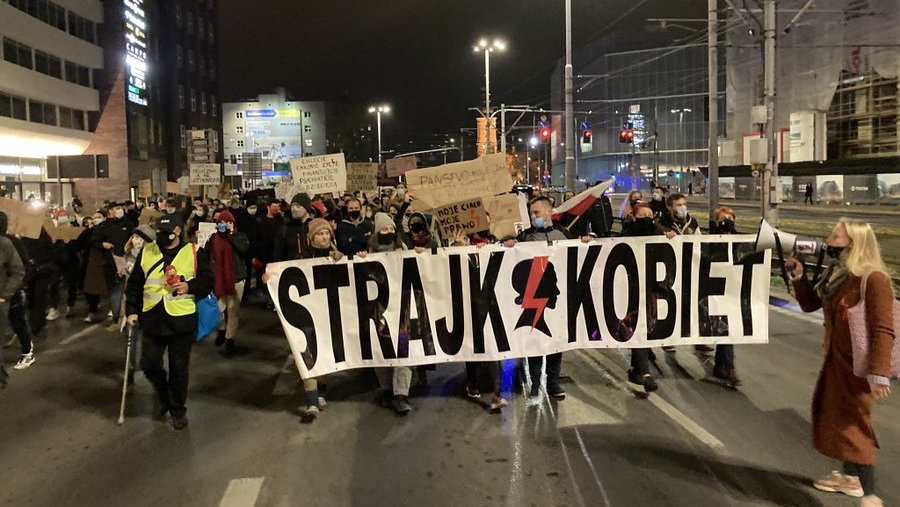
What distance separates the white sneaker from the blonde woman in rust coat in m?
8.44

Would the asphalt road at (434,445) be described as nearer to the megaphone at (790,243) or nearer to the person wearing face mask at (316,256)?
the person wearing face mask at (316,256)

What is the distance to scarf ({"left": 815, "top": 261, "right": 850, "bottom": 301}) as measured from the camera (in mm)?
4297

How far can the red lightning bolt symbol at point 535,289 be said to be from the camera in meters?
6.52

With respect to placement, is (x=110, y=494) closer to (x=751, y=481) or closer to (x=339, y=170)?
(x=751, y=481)

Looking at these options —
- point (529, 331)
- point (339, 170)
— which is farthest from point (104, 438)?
point (339, 170)

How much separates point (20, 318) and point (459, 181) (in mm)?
5495

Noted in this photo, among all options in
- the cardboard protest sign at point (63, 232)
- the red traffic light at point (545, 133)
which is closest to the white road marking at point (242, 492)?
the cardboard protest sign at point (63, 232)

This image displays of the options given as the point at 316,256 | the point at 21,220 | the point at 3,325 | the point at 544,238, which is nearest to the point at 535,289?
the point at 544,238

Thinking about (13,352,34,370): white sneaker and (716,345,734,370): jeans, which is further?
(13,352,34,370): white sneaker

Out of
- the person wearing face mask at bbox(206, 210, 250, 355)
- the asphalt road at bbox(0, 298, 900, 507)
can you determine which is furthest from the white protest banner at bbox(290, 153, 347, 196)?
the asphalt road at bbox(0, 298, 900, 507)

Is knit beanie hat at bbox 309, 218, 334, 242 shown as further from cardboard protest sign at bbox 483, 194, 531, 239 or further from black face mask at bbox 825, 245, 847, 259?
black face mask at bbox 825, 245, 847, 259

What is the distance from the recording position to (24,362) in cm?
851

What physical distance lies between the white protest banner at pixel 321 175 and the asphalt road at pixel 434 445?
260 inches

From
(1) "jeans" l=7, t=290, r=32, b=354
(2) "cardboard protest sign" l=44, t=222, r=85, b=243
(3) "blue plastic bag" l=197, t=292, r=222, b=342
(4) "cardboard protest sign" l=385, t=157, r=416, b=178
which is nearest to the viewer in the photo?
(3) "blue plastic bag" l=197, t=292, r=222, b=342
